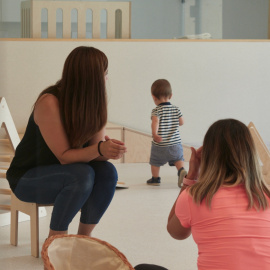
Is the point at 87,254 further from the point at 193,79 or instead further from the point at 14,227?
the point at 193,79

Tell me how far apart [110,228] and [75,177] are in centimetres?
36

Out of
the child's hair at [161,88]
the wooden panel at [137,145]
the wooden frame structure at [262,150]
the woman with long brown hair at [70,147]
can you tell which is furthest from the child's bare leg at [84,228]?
the wooden frame structure at [262,150]

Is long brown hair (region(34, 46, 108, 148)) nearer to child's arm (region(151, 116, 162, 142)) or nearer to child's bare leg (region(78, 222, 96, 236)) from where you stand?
child's arm (region(151, 116, 162, 142))

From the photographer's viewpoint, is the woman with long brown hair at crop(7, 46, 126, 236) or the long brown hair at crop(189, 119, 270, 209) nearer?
the long brown hair at crop(189, 119, 270, 209)

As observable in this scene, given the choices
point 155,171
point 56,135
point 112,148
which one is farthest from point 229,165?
point 155,171

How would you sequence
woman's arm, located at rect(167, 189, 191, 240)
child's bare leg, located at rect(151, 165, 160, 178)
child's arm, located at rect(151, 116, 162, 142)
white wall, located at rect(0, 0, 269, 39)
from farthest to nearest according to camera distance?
child's bare leg, located at rect(151, 165, 160, 178) < child's arm, located at rect(151, 116, 162, 142) < white wall, located at rect(0, 0, 269, 39) < woman's arm, located at rect(167, 189, 191, 240)

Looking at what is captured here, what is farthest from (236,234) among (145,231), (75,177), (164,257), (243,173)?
(145,231)

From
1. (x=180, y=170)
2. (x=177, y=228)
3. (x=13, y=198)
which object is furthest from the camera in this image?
(x=180, y=170)

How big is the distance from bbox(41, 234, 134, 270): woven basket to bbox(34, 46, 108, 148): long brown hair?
10.8 inches

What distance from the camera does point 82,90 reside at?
1.38 meters

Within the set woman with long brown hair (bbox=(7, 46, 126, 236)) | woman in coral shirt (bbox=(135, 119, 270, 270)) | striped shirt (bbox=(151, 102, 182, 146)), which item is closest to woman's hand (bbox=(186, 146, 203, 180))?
woman in coral shirt (bbox=(135, 119, 270, 270))

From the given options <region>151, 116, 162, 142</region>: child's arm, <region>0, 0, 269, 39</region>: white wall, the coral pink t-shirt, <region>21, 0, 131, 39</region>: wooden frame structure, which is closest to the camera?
the coral pink t-shirt

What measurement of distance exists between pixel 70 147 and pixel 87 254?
0.94ft

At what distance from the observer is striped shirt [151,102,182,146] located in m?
1.54
